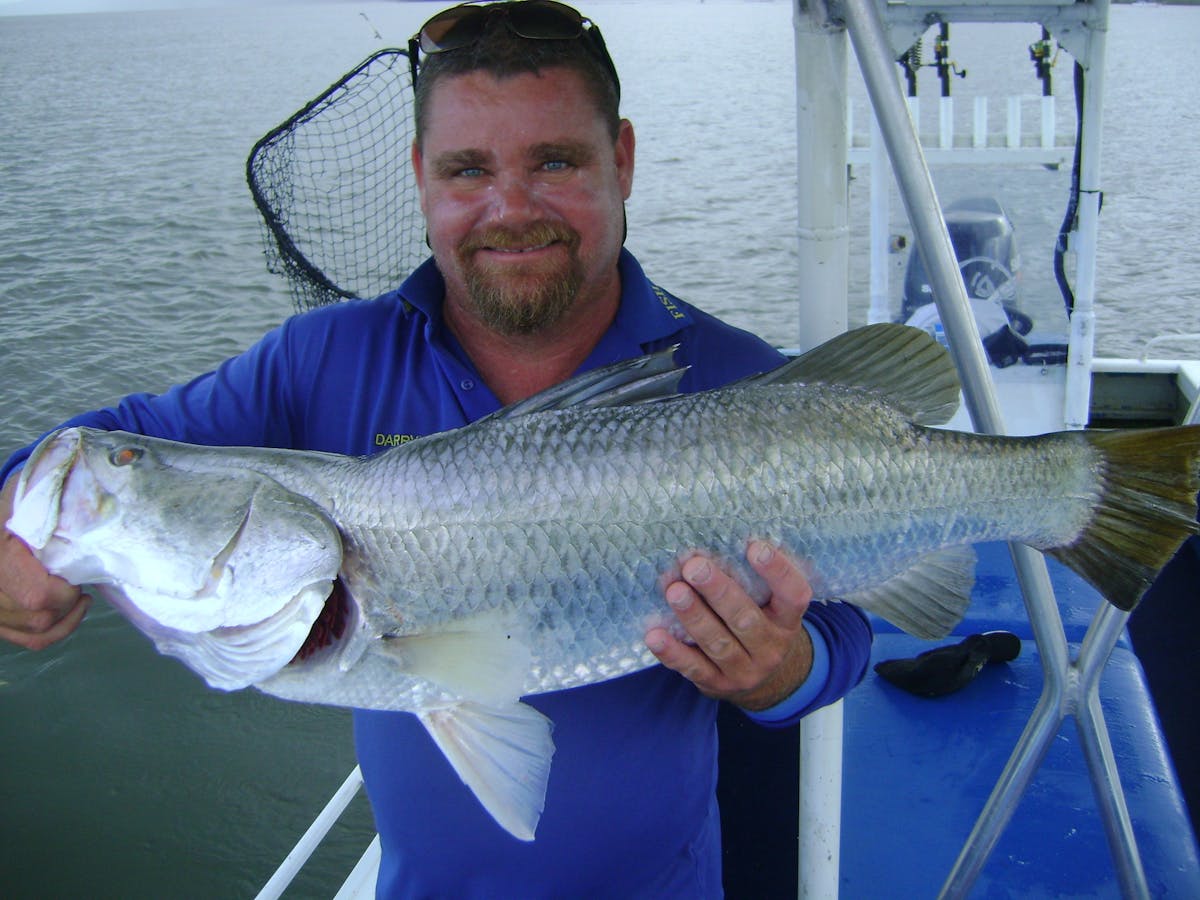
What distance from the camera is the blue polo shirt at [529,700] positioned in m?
2.05

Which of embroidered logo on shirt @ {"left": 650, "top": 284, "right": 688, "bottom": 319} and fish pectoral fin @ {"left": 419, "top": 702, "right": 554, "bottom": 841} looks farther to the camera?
embroidered logo on shirt @ {"left": 650, "top": 284, "right": 688, "bottom": 319}

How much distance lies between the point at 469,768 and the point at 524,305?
1.02 meters

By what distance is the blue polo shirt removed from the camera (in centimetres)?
205

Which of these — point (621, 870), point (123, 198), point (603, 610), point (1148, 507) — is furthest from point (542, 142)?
point (123, 198)

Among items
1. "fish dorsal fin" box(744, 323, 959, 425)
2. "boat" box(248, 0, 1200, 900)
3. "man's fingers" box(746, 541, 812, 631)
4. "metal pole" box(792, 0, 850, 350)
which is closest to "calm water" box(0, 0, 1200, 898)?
"boat" box(248, 0, 1200, 900)

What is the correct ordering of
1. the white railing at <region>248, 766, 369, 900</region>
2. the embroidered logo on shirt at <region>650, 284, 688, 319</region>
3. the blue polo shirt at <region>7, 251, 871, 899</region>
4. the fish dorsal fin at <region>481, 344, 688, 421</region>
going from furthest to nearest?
the white railing at <region>248, 766, 369, 900</region>
the embroidered logo on shirt at <region>650, 284, 688, 319</region>
the blue polo shirt at <region>7, 251, 871, 899</region>
the fish dorsal fin at <region>481, 344, 688, 421</region>

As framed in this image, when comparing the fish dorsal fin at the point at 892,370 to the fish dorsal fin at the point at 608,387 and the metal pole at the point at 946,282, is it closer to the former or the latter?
the metal pole at the point at 946,282

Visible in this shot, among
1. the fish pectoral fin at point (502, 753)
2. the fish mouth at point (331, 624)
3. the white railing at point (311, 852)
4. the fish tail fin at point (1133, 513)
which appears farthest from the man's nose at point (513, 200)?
the white railing at point (311, 852)

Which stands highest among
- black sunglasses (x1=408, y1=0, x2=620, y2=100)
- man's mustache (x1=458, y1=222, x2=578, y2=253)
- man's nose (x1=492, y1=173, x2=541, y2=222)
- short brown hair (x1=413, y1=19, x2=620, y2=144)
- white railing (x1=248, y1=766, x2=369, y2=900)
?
black sunglasses (x1=408, y1=0, x2=620, y2=100)

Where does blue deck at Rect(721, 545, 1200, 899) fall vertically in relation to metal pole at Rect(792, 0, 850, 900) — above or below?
below

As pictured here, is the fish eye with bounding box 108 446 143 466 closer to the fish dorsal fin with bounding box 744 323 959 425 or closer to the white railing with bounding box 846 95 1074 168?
the fish dorsal fin with bounding box 744 323 959 425

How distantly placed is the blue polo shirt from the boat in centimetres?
39

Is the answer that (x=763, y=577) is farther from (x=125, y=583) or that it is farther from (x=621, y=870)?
(x=125, y=583)

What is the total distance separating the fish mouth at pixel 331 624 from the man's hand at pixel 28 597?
0.41m
